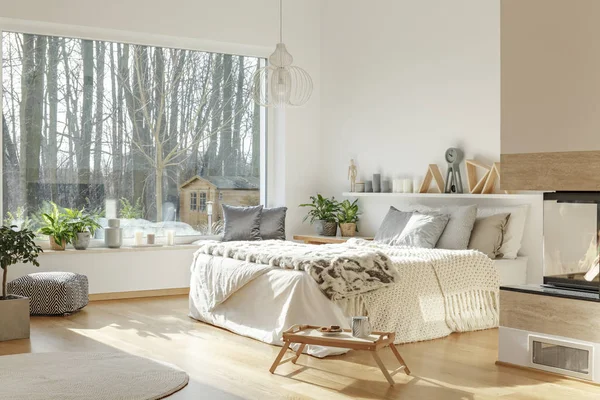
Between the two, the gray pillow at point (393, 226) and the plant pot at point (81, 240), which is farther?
the plant pot at point (81, 240)

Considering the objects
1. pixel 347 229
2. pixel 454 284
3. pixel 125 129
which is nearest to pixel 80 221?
pixel 125 129

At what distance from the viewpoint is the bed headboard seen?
663 centimetres

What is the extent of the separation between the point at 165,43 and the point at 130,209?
1.75 meters

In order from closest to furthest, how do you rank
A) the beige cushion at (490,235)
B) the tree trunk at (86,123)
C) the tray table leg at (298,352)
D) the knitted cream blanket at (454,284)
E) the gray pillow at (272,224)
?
the tray table leg at (298,352) → the knitted cream blanket at (454,284) → the beige cushion at (490,235) → the tree trunk at (86,123) → the gray pillow at (272,224)

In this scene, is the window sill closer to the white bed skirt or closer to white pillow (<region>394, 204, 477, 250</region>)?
the white bed skirt

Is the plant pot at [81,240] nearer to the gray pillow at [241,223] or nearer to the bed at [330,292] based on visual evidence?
the gray pillow at [241,223]

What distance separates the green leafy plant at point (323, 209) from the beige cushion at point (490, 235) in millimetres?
2144

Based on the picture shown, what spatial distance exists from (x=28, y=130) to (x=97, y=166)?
0.74m

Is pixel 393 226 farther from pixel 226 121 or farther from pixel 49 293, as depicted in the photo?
pixel 49 293

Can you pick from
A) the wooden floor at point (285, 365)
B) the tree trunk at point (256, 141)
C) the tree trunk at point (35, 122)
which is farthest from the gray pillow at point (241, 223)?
the tree trunk at point (35, 122)

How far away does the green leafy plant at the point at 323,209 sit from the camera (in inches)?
335

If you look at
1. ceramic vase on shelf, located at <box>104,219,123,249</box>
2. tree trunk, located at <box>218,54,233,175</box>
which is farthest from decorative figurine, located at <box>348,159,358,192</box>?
ceramic vase on shelf, located at <box>104,219,123,249</box>

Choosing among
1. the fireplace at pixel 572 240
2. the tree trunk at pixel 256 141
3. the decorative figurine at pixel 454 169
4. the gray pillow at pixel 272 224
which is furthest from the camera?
the tree trunk at pixel 256 141

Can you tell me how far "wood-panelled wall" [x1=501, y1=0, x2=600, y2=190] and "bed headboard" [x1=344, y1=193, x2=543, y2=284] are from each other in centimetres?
190
